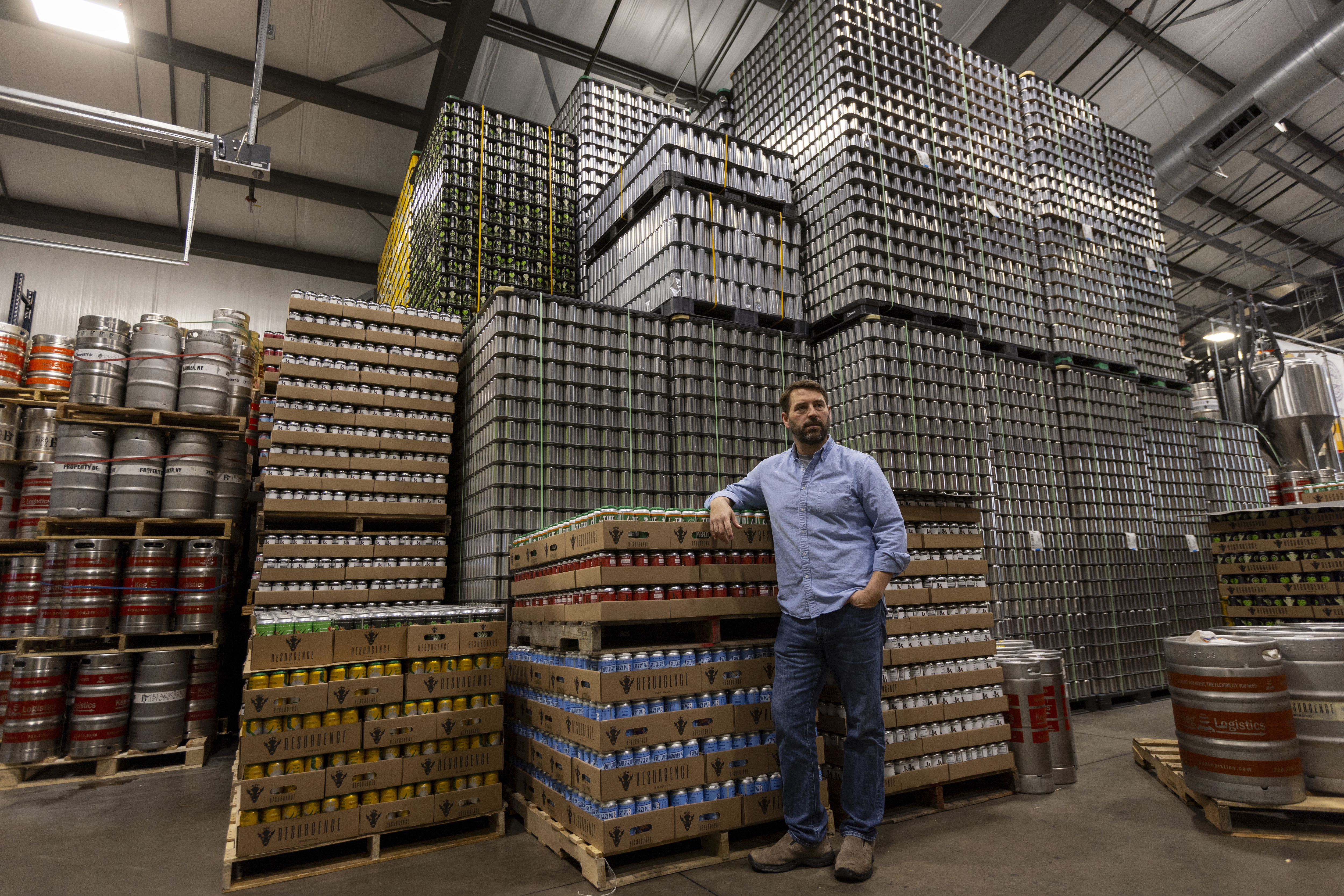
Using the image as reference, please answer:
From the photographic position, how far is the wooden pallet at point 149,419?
705 centimetres

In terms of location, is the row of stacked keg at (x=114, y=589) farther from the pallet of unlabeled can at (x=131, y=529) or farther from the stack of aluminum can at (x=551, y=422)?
the stack of aluminum can at (x=551, y=422)

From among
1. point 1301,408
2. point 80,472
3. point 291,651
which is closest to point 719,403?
point 291,651

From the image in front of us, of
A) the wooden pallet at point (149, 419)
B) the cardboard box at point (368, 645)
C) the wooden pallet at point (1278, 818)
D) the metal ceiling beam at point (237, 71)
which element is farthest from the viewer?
the metal ceiling beam at point (237, 71)

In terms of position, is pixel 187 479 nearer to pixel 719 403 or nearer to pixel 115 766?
pixel 115 766

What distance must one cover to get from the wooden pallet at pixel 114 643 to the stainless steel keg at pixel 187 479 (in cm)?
115

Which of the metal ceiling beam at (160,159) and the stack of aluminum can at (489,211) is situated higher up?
the metal ceiling beam at (160,159)

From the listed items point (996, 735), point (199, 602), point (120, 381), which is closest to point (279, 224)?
point (120, 381)

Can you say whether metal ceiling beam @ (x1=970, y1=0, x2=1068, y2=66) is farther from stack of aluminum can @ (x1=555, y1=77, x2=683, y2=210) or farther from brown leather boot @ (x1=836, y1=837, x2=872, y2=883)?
brown leather boot @ (x1=836, y1=837, x2=872, y2=883)

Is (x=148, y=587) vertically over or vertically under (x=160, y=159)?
under

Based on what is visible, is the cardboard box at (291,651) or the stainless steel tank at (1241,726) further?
the cardboard box at (291,651)

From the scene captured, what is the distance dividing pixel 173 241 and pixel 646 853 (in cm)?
1734

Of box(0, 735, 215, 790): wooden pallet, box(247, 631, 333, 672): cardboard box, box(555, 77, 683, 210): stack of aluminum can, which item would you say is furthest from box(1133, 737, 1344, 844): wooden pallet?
box(555, 77, 683, 210): stack of aluminum can

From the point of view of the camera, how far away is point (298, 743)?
4.04 meters

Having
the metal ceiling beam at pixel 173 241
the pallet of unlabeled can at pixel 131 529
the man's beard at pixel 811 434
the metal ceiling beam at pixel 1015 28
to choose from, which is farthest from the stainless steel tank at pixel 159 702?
the metal ceiling beam at pixel 1015 28
